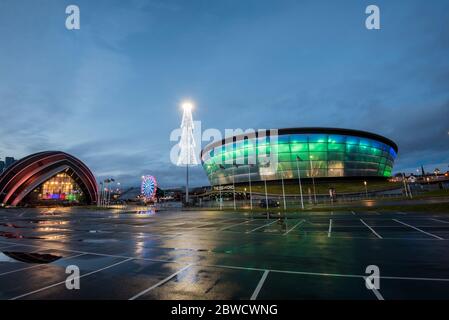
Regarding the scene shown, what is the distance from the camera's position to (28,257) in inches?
452

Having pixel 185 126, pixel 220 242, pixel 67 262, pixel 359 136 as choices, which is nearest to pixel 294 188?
pixel 359 136

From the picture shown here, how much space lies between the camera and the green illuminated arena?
96.4 meters

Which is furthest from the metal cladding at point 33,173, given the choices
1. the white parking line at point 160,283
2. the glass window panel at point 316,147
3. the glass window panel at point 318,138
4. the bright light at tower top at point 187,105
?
the white parking line at point 160,283

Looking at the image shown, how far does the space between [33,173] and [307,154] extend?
112 m

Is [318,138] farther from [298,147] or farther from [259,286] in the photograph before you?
[259,286]

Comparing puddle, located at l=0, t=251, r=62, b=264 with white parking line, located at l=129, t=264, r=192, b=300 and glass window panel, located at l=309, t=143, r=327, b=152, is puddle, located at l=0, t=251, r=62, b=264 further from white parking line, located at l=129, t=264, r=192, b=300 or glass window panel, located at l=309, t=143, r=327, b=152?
glass window panel, located at l=309, t=143, r=327, b=152

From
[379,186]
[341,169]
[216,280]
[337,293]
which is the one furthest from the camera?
[341,169]

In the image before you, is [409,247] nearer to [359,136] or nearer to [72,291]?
[72,291]

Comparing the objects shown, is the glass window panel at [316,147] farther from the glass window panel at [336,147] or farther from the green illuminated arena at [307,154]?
the glass window panel at [336,147]

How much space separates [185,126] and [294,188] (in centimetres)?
5225

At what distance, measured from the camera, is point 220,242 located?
47.3 ft

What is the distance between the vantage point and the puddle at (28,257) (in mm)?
10819

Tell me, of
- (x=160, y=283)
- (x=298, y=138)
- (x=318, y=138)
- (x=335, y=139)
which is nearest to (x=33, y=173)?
(x=298, y=138)

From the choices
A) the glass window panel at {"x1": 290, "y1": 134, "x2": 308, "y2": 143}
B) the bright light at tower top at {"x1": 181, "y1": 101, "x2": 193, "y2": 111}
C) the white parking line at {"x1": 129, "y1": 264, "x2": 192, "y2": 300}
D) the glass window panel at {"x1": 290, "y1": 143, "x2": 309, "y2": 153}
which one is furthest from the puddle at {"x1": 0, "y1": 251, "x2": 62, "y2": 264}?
the glass window panel at {"x1": 290, "y1": 134, "x2": 308, "y2": 143}
